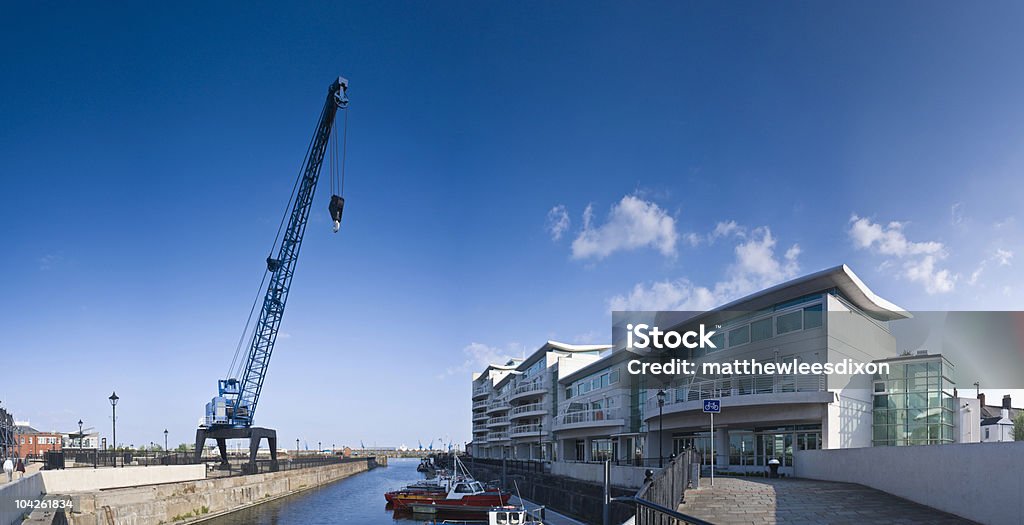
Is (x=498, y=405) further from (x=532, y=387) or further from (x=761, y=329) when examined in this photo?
(x=761, y=329)

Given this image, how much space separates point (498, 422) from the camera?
323 feet

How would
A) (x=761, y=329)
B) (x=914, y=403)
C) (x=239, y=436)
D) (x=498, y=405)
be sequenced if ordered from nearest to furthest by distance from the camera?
(x=914, y=403)
(x=761, y=329)
(x=239, y=436)
(x=498, y=405)

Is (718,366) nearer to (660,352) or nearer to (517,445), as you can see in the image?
(660,352)

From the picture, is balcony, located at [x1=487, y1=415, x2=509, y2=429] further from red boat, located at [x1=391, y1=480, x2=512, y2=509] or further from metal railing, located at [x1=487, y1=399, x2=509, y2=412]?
red boat, located at [x1=391, y1=480, x2=512, y2=509]

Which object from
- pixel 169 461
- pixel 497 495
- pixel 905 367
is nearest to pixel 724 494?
pixel 905 367

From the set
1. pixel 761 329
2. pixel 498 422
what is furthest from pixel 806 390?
pixel 498 422

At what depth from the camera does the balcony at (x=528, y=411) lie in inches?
3066

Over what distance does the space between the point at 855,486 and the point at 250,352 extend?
60054mm

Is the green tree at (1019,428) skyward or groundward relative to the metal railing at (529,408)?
groundward

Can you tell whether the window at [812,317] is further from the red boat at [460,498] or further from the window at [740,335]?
the red boat at [460,498]

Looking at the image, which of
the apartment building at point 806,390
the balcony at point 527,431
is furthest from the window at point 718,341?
the balcony at point 527,431

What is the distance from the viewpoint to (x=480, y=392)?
12038 cm

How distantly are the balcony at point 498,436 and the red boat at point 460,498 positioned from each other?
45.0 metres

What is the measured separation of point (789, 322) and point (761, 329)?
2.18 meters
